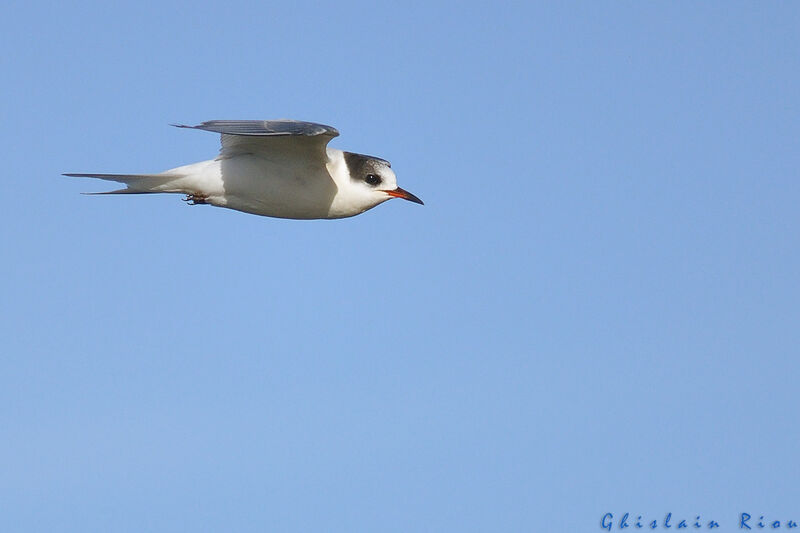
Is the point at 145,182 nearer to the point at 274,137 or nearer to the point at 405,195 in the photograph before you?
the point at 274,137

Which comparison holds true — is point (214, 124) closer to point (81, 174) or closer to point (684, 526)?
point (81, 174)

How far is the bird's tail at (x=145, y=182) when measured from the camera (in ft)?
44.0

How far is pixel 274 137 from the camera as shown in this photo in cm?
1297

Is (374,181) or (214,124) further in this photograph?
(374,181)

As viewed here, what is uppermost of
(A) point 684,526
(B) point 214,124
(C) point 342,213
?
(B) point 214,124

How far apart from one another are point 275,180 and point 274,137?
624mm

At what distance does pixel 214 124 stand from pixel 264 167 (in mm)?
1176

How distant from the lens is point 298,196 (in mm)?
13453

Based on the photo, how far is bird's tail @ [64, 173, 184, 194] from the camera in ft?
44.0

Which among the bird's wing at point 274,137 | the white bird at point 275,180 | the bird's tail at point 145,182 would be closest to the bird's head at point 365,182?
the white bird at point 275,180

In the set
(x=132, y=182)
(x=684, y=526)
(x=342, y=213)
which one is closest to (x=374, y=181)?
(x=342, y=213)

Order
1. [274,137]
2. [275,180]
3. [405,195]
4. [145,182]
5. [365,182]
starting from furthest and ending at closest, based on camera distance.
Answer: [405,195] → [365,182] → [145,182] → [275,180] → [274,137]

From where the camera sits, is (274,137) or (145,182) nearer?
(274,137)

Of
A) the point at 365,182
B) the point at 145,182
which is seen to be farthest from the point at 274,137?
the point at 145,182
